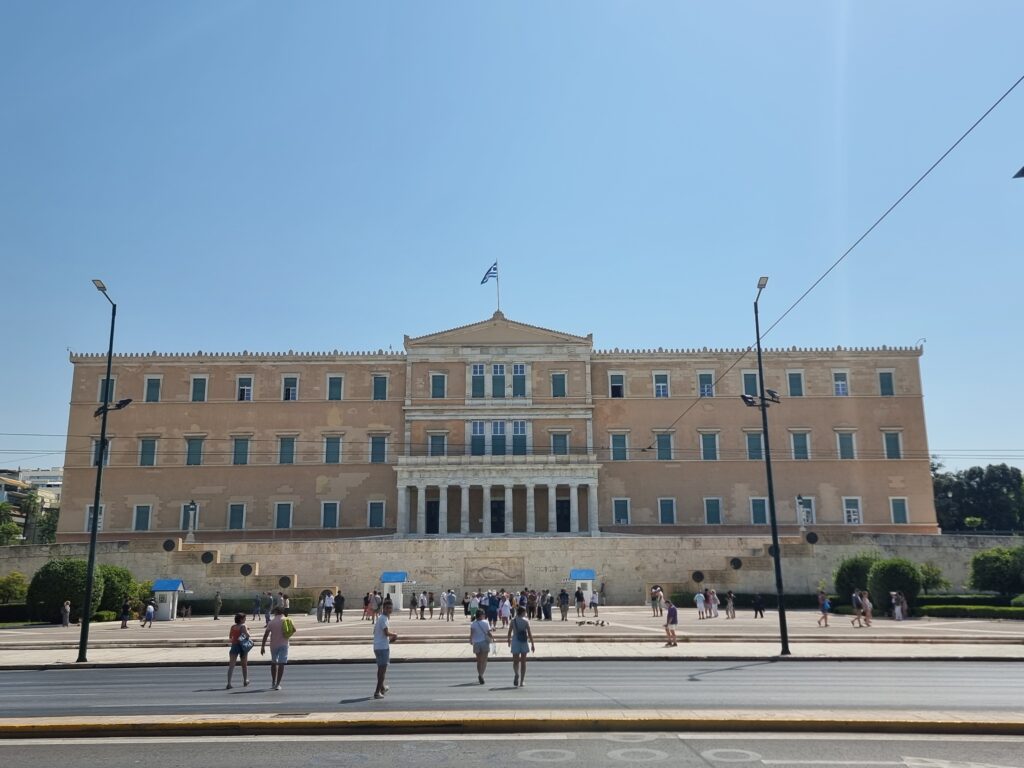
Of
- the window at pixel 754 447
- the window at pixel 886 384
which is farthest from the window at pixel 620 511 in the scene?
the window at pixel 886 384

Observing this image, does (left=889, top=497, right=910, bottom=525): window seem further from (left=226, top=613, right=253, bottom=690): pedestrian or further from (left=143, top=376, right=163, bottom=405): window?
(left=143, top=376, right=163, bottom=405): window

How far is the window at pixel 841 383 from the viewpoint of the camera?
177ft

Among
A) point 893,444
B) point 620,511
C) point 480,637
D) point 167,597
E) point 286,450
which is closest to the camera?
point 480,637

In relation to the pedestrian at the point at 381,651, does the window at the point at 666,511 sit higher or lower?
higher

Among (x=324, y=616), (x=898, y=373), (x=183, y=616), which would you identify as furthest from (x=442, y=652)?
(x=898, y=373)

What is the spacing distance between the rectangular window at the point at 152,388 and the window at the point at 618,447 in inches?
1165

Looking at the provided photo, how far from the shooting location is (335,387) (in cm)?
5497

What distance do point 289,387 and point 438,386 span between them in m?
9.85

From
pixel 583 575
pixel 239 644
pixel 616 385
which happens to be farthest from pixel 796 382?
pixel 239 644

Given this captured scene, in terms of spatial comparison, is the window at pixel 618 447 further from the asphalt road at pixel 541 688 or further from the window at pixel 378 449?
the asphalt road at pixel 541 688

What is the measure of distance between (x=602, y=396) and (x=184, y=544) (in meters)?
26.5

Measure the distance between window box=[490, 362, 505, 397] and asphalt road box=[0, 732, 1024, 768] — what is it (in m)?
44.1

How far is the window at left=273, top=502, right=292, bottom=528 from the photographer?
52438mm

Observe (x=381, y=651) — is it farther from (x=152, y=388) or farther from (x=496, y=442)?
(x=152, y=388)
